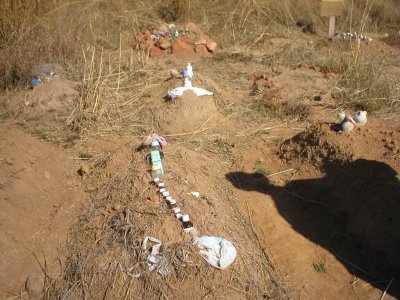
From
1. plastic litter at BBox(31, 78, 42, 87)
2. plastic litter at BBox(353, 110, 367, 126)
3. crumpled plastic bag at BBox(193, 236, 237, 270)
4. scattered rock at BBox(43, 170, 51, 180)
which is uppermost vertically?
plastic litter at BBox(353, 110, 367, 126)

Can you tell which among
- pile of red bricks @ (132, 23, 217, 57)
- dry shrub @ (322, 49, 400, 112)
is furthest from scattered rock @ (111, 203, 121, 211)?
pile of red bricks @ (132, 23, 217, 57)

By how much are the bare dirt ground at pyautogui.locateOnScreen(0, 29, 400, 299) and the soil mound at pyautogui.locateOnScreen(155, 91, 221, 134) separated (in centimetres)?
1

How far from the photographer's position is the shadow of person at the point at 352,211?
109 inches

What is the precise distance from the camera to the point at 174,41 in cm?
677

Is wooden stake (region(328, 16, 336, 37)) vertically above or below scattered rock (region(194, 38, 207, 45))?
above

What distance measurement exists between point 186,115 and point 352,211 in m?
2.08

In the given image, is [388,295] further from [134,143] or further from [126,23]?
[126,23]

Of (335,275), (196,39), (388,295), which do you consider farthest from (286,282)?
(196,39)

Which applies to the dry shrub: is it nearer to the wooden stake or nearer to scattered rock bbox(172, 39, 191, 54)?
the wooden stake

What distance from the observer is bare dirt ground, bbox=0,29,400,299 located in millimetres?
2529

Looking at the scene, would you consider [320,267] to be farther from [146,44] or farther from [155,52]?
[146,44]

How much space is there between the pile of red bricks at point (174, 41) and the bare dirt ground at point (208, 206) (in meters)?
2.44

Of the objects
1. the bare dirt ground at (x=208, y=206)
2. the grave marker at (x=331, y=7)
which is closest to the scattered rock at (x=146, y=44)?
the bare dirt ground at (x=208, y=206)

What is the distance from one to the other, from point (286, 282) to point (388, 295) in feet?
2.14
